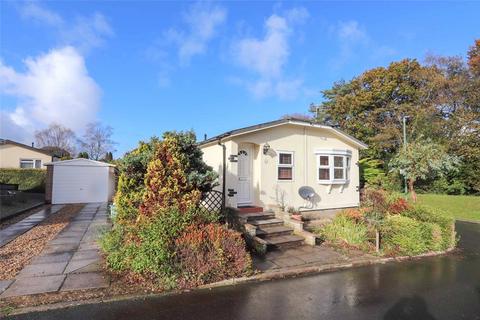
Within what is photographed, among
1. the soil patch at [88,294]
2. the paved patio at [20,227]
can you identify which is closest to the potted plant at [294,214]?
the soil patch at [88,294]

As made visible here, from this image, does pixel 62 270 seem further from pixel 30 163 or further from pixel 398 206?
pixel 30 163

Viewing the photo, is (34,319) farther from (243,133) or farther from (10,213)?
(10,213)

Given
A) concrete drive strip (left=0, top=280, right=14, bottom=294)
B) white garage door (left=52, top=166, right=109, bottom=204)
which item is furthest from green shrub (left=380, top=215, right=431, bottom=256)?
white garage door (left=52, top=166, right=109, bottom=204)

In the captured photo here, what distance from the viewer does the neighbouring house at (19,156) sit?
25.8 metres

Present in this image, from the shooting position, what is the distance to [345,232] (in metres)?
8.29

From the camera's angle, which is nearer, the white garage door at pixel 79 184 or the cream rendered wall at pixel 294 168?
the cream rendered wall at pixel 294 168

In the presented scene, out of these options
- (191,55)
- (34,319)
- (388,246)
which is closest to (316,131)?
(388,246)

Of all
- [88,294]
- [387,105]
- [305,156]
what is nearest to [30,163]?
[305,156]

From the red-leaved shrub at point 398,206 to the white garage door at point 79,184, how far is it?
668 inches

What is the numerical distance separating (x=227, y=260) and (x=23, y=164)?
94.2ft

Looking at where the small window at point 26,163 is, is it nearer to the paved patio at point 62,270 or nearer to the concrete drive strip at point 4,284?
the paved patio at point 62,270

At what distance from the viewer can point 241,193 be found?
10.1 meters

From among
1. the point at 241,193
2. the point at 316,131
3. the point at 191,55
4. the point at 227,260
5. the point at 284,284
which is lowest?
the point at 284,284

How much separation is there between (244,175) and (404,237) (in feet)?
17.0
